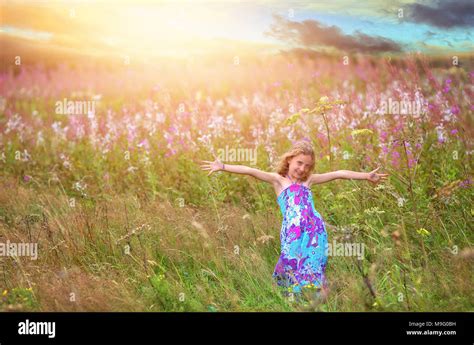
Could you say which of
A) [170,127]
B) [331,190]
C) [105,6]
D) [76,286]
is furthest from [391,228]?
[105,6]

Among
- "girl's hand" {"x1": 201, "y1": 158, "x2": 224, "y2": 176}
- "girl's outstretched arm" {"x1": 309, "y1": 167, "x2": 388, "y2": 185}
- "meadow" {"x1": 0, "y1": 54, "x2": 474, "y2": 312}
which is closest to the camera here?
"meadow" {"x1": 0, "y1": 54, "x2": 474, "y2": 312}

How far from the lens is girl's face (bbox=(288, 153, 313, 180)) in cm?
471

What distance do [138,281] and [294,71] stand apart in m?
5.51

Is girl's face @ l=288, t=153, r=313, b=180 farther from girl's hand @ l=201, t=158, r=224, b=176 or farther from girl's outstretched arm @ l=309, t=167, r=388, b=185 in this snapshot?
girl's hand @ l=201, t=158, r=224, b=176

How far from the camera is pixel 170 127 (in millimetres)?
7406

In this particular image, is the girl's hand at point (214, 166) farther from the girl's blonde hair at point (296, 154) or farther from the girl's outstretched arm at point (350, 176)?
the girl's outstretched arm at point (350, 176)

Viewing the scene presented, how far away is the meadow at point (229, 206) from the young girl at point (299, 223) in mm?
148

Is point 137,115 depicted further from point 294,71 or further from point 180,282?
point 180,282

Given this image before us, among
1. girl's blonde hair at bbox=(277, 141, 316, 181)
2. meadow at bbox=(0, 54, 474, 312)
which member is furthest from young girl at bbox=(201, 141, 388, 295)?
meadow at bbox=(0, 54, 474, 312)

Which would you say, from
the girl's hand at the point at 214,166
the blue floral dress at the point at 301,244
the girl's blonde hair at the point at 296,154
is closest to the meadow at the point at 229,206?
the blue floral dress at the point at 301,244

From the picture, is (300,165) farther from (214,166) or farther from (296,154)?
(214,166)

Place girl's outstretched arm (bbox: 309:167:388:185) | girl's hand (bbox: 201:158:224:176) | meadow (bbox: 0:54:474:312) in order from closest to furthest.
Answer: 1. meadow (bbox: 0:54:474:312)
2. girl's hand (bbox: 201:158:224:176)
3. girl's outstretched arm (bbox: 309:167:388:185)

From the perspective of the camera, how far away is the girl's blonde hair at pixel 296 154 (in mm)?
4727

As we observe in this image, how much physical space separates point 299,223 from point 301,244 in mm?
162
